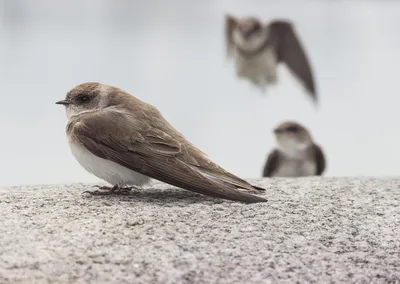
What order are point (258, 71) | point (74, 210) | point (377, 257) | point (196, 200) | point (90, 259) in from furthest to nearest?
1. point (258, 71)
2. point (196, 200)
3. point (74, 210)
4. point (377, 257)
5. point (90, 259)

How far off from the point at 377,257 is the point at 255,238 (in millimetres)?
363

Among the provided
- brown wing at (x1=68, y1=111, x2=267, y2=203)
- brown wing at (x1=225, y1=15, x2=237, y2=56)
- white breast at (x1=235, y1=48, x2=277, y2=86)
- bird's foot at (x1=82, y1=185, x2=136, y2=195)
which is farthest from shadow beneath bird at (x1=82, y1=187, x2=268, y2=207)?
brown wing at (x1=225, y1=15, x2=237, y2=56)

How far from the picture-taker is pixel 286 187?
2.95 meters

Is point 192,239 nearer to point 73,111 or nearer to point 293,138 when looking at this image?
point 73,111

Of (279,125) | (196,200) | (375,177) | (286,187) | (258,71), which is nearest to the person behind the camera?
(196,200)

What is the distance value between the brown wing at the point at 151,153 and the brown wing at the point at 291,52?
3.83 metres

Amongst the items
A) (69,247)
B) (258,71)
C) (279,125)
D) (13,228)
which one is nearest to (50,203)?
(13,228)

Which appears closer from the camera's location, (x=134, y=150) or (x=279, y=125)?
(x=134, y=150)

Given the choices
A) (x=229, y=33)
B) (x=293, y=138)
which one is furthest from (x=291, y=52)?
(x=293, y=138)

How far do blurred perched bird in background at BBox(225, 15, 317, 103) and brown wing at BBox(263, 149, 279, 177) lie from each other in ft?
4.59

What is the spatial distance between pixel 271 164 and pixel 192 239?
8.83 feet

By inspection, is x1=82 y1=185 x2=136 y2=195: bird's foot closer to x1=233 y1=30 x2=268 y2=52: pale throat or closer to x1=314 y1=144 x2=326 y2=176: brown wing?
x1=314 y1=144 x2=326 y2=176: brown wing

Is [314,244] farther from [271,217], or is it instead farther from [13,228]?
[13,228]

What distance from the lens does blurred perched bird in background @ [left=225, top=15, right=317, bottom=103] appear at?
618 centimetres
